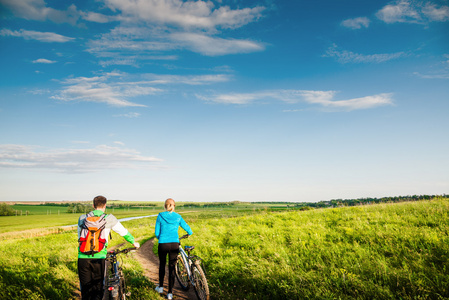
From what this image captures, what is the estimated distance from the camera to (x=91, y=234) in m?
5.27

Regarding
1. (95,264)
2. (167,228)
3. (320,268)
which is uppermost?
(167,228)

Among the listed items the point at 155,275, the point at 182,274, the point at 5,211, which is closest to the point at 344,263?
the point at 182,274

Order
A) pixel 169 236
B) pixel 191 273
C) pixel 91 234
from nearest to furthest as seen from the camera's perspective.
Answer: pixel 91 234, pixel 169 236, pixel 191 273

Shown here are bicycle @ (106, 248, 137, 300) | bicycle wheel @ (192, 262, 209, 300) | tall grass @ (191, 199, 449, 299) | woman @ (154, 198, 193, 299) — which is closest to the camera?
bicycle @ (106, 248, 137, 300)

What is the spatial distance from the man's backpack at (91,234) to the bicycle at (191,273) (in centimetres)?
260

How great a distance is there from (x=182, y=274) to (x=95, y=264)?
3.20 meters

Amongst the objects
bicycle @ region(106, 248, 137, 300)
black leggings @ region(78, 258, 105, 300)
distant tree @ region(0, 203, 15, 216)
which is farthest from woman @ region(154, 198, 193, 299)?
distant tree @ region(0, 203, 15, 216)

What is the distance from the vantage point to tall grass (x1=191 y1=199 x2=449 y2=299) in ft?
18.7

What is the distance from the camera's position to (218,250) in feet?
37.4

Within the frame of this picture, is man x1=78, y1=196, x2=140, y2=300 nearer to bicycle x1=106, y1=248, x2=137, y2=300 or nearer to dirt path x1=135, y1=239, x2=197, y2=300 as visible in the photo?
bicycle x1=106, y1=248, x2=137, y2=300

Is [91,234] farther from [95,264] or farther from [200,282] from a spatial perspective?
[200,282]

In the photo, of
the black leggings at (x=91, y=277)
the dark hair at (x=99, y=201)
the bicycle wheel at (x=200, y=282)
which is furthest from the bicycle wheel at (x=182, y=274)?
the dark hair at (x=99, y=201)

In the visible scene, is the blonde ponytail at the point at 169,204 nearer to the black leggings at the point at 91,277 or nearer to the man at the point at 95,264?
the man at the point at 95,264

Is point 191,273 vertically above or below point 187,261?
below
